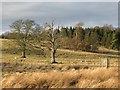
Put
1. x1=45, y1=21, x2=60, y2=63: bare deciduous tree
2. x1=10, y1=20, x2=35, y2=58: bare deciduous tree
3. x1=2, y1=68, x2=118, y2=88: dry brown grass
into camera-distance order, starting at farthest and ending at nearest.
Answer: x1=10, y1=20, x2=35, y2=58: bare deciduous tree, x1=45, y1=21, x2=60, y2=63: bare deciduous tree, x1=2, y1=68, x2=118, y2=88: dry brown grass

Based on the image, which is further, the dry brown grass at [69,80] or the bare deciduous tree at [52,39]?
the bare deciduous tree at [52,39]

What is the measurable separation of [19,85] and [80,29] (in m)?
87.7

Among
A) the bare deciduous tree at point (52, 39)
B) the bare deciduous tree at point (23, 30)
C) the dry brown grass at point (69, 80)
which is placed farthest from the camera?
the bare deciduous tree at point (23, 30)

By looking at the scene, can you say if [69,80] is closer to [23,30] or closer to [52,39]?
[52,39]

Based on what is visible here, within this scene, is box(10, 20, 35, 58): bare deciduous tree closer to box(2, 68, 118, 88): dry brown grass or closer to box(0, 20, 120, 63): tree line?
box(0, 20, 120, 63): tree line

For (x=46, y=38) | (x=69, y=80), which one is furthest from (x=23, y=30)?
(x=69, y=80)

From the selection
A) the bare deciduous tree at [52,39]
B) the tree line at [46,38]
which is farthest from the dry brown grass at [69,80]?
the bare deciduous tree at [52,39]

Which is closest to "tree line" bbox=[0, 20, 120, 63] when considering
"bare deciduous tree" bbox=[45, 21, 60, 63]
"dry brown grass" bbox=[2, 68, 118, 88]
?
"bare deciduous tree" bbox=[45, 21, 60, 63]

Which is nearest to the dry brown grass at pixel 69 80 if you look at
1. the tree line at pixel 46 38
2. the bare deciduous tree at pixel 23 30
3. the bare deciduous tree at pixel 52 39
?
the tree line at pixel 46 38

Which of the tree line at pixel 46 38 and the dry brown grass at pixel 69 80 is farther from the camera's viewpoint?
the tree line at pixel 46 38

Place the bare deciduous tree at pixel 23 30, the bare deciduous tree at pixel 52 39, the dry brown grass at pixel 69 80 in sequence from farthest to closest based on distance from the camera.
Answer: the bare deciduous tree at pixel 23 30 → the bare deciduous tree at pixel 52 39 → the dry brown grass at pixel 69 80

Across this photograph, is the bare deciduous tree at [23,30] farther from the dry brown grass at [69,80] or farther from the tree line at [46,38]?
the dry brown grass at [69,80]

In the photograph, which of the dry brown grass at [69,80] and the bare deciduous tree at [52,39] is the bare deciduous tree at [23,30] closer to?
the bare deciduous tree at [52,39]

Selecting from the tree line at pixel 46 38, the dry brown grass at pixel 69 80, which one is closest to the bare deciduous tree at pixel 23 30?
the tree line at pixel 46 38
